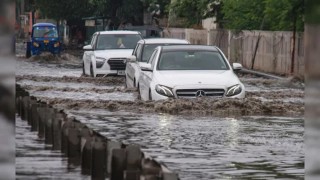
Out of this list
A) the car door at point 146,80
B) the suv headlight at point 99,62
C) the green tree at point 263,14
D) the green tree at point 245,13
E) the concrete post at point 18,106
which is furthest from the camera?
the green tree at point 245,13

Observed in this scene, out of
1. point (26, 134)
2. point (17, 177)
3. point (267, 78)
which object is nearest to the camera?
point (17, 177)

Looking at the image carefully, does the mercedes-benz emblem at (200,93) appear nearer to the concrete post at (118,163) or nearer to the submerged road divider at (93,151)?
the submerged road divider at (93,151)

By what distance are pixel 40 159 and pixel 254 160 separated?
281 cm

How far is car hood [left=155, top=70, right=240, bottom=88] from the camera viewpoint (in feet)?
68.8

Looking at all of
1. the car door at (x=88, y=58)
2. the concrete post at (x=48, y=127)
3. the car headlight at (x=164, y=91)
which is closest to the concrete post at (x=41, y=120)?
the concrete post at (x=48, y=127)

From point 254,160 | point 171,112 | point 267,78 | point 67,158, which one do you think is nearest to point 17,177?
point 67,158

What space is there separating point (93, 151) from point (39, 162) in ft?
6.53

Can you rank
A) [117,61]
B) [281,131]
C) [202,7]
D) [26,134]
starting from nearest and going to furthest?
[26,134]
[281,131]
[117,61]
[202,7]

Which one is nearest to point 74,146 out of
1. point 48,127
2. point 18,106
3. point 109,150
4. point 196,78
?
point 109,150

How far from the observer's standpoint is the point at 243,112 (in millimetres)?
21031

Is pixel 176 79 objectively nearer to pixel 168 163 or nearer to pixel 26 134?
pixel 26 134

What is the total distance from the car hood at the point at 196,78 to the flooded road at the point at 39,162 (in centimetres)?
566

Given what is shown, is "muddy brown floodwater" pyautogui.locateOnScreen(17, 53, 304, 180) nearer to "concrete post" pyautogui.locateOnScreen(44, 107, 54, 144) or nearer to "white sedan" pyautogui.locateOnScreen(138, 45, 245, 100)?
"white sedan" pyautogui.locateOnScreen(138, 45, 245, 100)

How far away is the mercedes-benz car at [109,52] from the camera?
3366 centimetres
